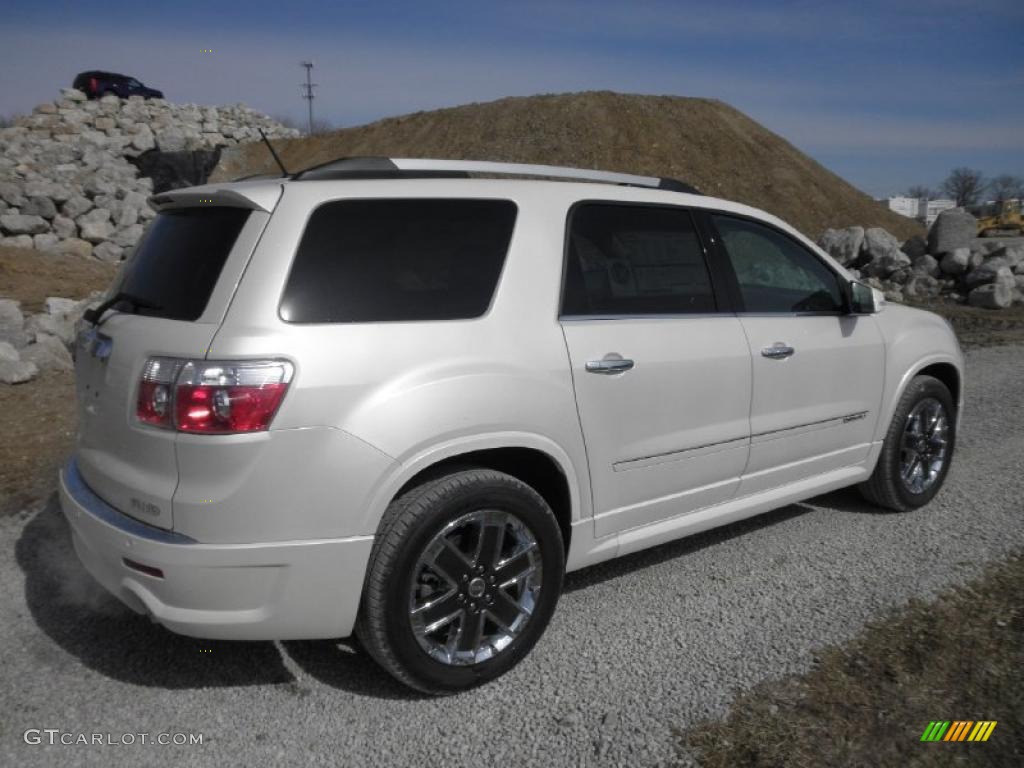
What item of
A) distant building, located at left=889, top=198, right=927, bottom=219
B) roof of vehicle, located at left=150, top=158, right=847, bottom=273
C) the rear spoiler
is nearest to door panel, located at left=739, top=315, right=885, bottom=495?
roof of vehicle, located at left=150, top=158, right=847, bottom=273

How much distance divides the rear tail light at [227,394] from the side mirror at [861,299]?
3.14 metres

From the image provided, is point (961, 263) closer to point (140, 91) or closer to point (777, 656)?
point (777, 656)

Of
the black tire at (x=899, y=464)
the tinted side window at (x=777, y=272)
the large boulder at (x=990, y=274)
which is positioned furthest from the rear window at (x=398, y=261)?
the large boulder at (x=990, y=274)

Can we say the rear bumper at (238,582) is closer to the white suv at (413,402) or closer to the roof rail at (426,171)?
the white suv at (413,402)

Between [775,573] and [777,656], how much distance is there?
86cm

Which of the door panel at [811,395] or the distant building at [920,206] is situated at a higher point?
the door panel at [811,395]

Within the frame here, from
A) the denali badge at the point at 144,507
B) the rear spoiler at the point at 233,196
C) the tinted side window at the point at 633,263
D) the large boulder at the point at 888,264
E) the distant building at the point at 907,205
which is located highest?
the rear spoiler at the point at 233,196

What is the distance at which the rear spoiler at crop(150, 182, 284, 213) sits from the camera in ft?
9.55

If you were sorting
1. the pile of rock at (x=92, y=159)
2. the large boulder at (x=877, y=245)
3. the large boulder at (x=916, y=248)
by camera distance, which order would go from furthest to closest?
the pile of rock at (x=92, y=159) → the large boulder at (x=877, y=245) → the large boulder at (x=916, y=248)

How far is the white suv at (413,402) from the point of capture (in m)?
2.70

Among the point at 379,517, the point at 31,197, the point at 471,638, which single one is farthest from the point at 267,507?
the point at 31,197

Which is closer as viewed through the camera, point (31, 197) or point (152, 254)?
point (152, 254)

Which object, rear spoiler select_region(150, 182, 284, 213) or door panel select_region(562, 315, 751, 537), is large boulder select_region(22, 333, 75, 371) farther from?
door panel select_region(562, 315, 751, 537)

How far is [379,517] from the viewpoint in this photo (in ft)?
9.31
